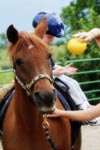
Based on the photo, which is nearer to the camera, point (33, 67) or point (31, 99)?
point (33, 67)

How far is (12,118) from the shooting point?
4.82 meters

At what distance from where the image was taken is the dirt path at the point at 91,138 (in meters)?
8.35

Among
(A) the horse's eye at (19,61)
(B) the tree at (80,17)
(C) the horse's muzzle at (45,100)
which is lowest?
(B) the tree at (80,17)

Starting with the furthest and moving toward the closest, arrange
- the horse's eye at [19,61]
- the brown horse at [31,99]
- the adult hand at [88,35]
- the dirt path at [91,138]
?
the dirt path at [91,138] → the adult hand at [88,35] → the horse's eye at [19,61] → the brown horse at [31,99]

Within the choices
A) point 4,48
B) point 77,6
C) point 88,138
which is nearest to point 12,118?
point 4,48

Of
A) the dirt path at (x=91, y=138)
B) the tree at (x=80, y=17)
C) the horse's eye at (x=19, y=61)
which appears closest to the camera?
the horse's eye at (x=19, y=61)

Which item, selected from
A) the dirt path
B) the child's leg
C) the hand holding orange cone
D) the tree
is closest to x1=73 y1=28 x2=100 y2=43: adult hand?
the hand holding orange cone

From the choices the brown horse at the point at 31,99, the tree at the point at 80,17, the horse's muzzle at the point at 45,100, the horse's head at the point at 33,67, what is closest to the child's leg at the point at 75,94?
the brown horse at the point at 31,99

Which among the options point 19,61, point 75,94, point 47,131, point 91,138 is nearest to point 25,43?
point 19,61

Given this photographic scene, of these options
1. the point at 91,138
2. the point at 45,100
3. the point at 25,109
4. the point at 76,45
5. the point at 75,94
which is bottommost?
the point at 91,138

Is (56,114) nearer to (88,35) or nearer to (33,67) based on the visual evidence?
(33,67)

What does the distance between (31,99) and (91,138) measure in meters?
4.88

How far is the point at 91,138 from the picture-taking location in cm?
904

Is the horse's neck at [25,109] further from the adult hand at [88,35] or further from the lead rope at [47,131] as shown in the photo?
the adult hand at [88,35]
